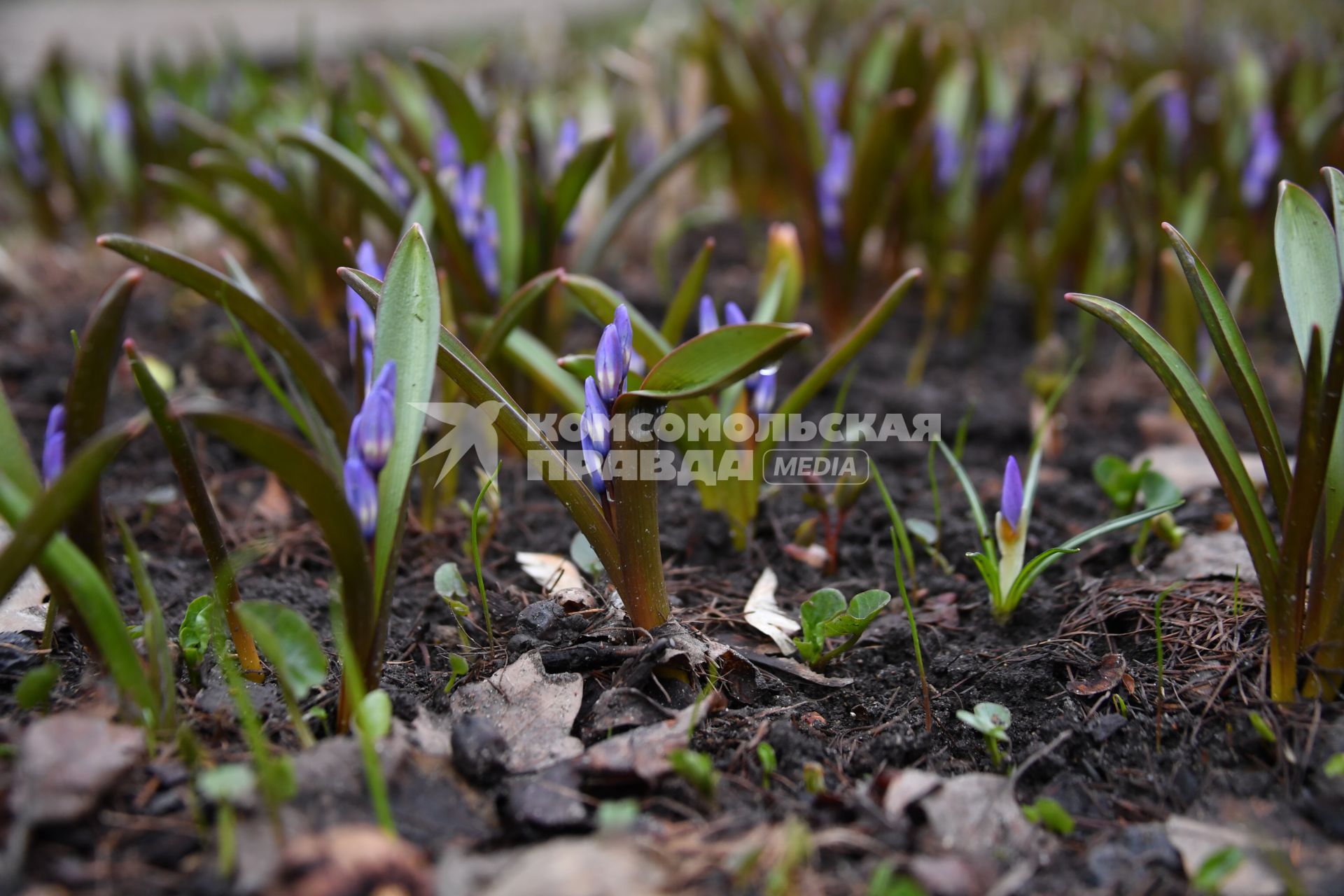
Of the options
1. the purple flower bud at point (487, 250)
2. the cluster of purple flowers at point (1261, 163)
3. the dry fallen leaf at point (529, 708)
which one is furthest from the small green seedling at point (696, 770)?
the cluster of purple flowers at point (1261, 163)

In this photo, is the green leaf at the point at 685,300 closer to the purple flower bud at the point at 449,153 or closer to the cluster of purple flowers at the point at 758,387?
the cluster of purple flowers at the point at 758,387

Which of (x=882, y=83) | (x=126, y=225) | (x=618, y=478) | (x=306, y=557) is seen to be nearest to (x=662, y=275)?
(x=882, y=83)

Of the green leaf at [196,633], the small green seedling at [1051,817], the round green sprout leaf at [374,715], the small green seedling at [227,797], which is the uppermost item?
the green leaf at [196,633]

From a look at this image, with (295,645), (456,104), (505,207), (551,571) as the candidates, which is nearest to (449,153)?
(456,104)

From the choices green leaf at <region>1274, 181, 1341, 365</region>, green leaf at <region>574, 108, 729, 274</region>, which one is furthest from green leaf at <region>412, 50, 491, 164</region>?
green leaf at <region>1274, 181, 1341, 365</region>

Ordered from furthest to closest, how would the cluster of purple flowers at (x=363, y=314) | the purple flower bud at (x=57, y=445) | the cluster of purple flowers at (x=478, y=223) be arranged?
the cluster of purple flowers at (x=478, y=223) < the cluster of purple flowers at (x=363, y=314) < the purple flower bud at (x=57, y=445)

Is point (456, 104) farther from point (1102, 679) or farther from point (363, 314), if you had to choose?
point (1102, 679)

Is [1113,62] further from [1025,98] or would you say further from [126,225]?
[126,225]
